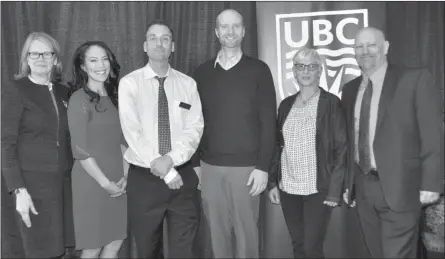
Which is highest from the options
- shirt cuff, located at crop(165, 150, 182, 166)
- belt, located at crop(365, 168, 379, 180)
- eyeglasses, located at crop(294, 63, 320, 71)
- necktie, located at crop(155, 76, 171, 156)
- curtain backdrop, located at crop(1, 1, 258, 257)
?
curtain backdrop, located at crop(1, 1, 258, 257)

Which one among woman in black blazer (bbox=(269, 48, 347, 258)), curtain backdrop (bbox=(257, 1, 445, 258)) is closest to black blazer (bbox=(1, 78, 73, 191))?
woman in black blazer (bbox=(269, 48, 347, 258))

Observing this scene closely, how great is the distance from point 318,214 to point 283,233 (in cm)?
103

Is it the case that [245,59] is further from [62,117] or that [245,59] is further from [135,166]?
[62,117]

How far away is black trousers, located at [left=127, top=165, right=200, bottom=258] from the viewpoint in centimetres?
215

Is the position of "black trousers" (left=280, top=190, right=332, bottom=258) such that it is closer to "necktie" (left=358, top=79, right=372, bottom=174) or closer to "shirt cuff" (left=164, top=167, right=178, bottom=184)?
"necktie" (left=358, top=79, right=372, bottom=174)

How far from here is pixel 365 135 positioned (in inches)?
86.5

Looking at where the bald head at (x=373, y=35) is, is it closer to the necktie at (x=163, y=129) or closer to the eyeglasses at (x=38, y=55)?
the necktie at (x=163, y=129)

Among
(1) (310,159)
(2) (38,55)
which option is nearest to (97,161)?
(2) (38,55)

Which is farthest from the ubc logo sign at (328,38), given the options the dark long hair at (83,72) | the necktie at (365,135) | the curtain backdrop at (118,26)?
the dark long hair at (83,72)

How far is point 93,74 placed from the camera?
2.35 metres

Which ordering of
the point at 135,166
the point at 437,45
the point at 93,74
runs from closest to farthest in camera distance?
the point at 135,166 → the point at 93,74 → the point at 437,45

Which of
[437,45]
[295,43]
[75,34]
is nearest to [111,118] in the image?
[75,34]

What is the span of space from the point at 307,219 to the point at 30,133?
1736mm

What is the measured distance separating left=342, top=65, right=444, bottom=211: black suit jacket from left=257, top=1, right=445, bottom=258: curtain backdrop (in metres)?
1.15
